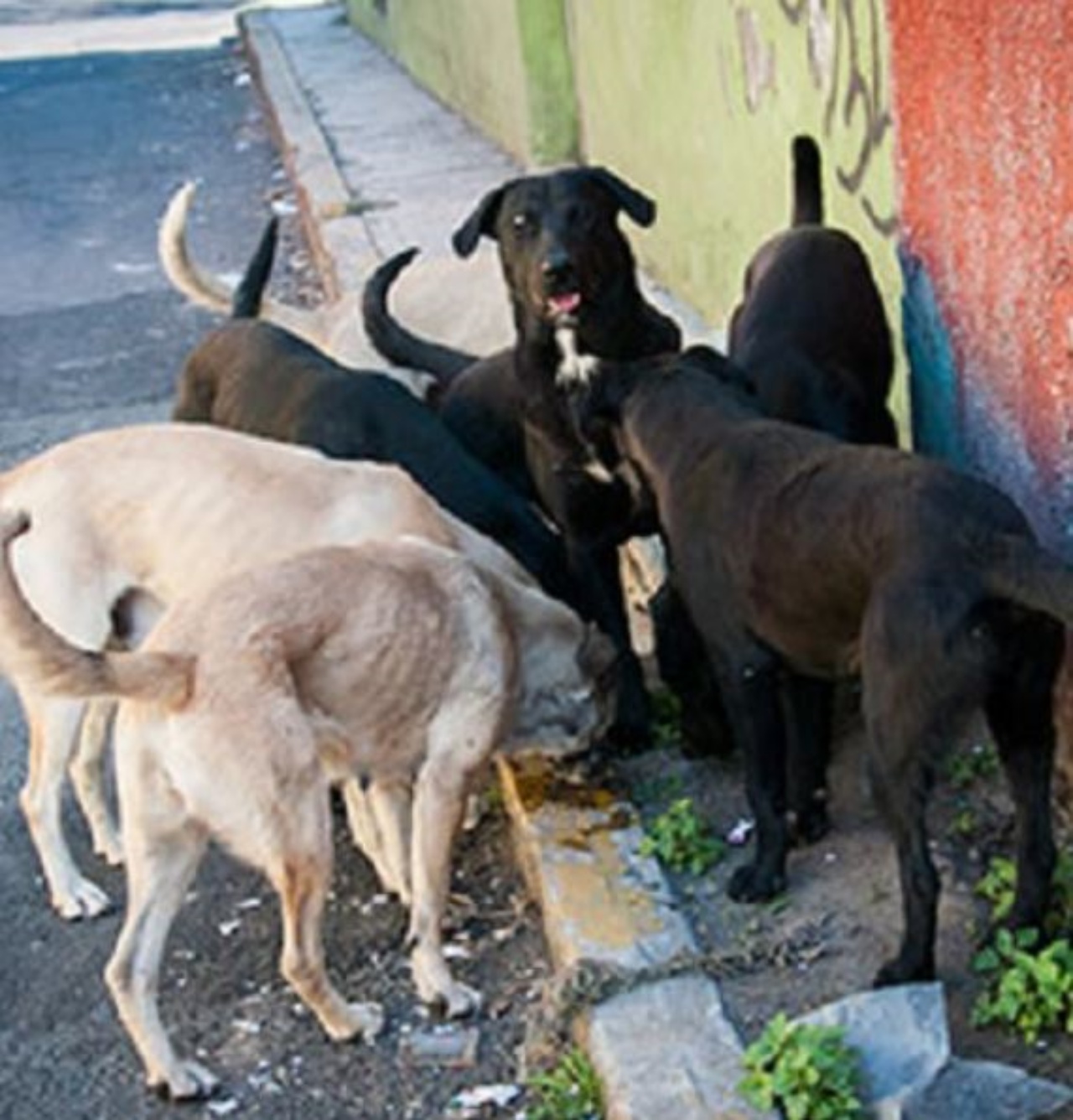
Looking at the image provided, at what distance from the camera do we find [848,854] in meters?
4.46

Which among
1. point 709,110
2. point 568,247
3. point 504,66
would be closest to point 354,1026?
point 568,247

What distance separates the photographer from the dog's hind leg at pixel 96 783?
5340 millimetres

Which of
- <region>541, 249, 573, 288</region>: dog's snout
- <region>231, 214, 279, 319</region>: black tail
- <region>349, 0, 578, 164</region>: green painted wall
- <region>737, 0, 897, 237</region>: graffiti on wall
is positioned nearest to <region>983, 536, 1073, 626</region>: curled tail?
<region>541, 249, 573, 288</region>: dog's snout

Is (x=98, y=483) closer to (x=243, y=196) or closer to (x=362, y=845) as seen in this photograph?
(x=362, y=845)

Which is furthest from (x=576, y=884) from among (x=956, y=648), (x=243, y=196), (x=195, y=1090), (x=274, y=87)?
(x=274, y=87)

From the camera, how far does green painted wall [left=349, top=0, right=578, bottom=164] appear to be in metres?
11.1

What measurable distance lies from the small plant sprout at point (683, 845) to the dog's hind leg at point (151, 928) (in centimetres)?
92

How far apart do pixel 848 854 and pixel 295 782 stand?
1.12 m

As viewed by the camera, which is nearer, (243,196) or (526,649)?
(526,649)

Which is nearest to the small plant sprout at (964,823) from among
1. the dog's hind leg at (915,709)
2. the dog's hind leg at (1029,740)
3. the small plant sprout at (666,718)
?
the dog's hind leg at (1029,740)

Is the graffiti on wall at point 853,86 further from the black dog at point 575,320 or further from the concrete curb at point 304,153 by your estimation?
the concrete curb at point 304,153

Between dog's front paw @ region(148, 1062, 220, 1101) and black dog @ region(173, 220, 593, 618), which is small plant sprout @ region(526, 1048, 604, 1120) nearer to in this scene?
dog's front paw @ region(148, 1062, 220, 1101)

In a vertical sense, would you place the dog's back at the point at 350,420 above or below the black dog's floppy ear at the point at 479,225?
below

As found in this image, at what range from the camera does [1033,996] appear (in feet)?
12.2
